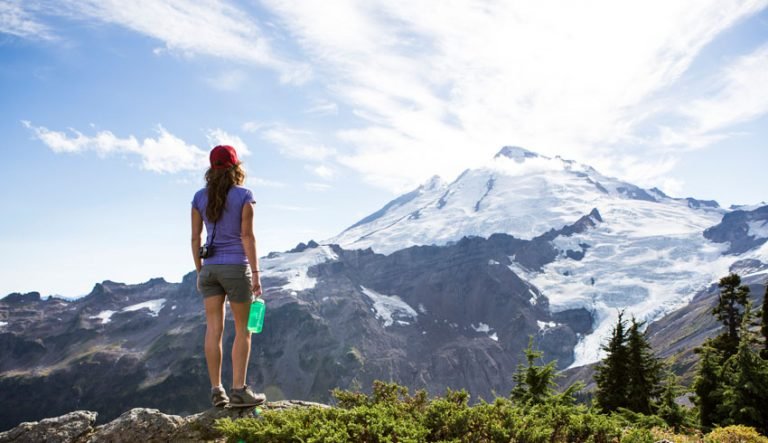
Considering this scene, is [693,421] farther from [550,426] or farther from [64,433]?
[64,433]

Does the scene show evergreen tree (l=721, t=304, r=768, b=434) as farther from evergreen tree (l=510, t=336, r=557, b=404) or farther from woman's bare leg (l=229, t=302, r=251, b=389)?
woman's bare leg (l=229, t=302, r=251, b=389)

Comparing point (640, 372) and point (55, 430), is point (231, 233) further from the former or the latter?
point (640, 372)

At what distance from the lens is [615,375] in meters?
25.8

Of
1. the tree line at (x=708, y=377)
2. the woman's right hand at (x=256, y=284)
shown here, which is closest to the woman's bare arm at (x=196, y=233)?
the woman's right hand at (x=256, y=284)

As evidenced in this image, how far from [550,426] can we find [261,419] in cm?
419

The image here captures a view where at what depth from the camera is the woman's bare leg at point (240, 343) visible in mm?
8461

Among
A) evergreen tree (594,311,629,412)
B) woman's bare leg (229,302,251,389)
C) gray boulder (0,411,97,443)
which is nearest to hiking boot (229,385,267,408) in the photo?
woman's bare leg (229,302,251,389)

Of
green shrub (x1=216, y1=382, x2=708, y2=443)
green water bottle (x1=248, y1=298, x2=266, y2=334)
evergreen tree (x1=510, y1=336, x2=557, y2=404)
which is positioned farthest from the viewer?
evergreen tree (x1=510, y1=336, x2=557, y2=404)

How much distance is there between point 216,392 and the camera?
8.88m

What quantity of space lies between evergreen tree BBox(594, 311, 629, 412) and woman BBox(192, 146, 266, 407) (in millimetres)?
22148

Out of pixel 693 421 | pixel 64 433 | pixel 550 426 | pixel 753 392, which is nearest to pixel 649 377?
pixel 693 421

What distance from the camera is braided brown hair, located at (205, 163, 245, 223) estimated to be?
8.47m

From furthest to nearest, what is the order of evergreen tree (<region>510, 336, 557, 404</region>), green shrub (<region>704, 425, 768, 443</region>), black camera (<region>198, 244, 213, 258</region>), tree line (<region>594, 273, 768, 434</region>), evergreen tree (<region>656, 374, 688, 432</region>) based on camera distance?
evergreen tree (<region>510, 336, 557, 404</region>) → evergreen tree (<region>656, 374, 688, 432</region>) → tree line (<region>594, 273, 768, 434</region>) → green shrub (<region>704, 425, 768, 443</region>) → black camera (<region>198, 244, 213, 258</region>)

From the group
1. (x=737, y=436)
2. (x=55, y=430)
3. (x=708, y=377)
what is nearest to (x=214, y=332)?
(x=55, y=430)
